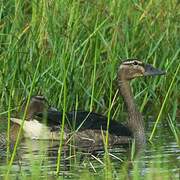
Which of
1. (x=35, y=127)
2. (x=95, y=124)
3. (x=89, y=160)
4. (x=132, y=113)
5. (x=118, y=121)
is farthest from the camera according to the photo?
(x=118, y=121)

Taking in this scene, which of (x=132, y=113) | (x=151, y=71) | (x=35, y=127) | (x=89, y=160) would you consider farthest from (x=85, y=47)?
(x=89, y=160)

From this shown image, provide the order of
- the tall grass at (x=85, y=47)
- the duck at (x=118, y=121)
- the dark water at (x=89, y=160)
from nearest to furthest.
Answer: the dark water at (x=89, y=160)
the duck at (x=118, y=121)
the tall grass at (x=85, y=47)

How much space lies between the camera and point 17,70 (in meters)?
11.3

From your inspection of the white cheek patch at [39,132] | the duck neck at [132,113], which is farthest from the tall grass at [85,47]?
the white cheek patch at [39,132]

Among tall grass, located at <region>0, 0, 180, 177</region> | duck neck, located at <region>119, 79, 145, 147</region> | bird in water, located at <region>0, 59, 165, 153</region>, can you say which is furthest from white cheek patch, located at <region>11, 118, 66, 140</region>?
duck neck, located at <region>119, 79, 145, 147</region>

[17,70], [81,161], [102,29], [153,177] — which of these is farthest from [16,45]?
[153,177]

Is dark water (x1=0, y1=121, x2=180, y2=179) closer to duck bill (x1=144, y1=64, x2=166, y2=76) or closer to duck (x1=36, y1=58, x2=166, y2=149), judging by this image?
duck (x1=36, y1=58, x2=166, y2=149)

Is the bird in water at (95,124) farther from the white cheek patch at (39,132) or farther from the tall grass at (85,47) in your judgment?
the tall grass at (85,47)

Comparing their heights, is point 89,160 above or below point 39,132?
below

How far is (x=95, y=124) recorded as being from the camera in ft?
36.1

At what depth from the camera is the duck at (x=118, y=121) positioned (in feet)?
35.2

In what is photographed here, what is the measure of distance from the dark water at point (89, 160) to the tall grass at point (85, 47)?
683 millimetres

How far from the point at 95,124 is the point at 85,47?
0.90m

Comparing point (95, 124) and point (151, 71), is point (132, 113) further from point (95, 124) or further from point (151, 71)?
point (95, 124)
